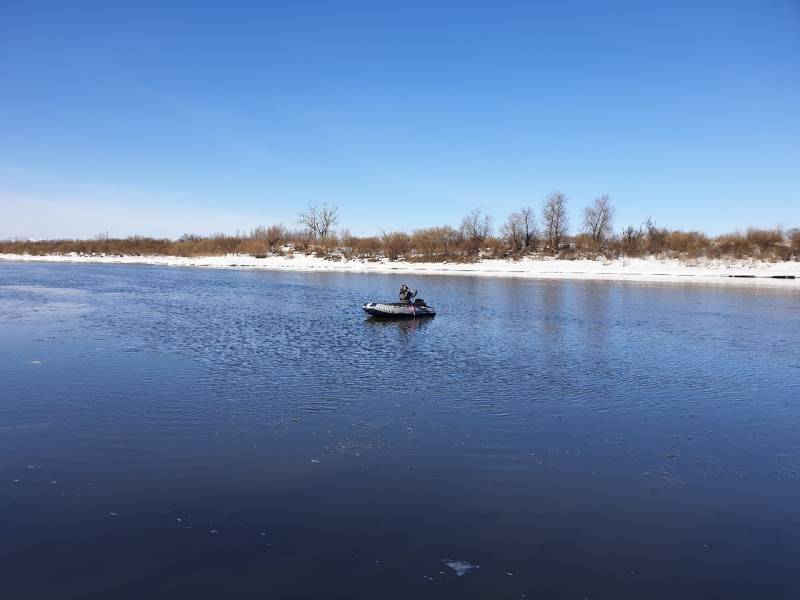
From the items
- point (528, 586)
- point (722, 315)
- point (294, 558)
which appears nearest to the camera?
point (528, 586)

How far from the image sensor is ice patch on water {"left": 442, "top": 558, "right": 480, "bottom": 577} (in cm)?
529

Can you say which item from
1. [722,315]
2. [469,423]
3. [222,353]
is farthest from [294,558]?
[722,315]

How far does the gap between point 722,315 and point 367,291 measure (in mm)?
19342

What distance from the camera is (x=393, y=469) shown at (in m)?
7.64

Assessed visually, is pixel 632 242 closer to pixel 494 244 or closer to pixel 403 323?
pixel 494 244

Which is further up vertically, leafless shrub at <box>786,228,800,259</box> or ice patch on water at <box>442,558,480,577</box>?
leafless shrub at <box>786,228,800,259</box>

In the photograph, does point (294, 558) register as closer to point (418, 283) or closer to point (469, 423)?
point (469, 423)

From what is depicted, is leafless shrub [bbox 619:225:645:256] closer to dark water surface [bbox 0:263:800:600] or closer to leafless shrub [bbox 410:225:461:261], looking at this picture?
leafless shrub [bbox 410:225:461:261]

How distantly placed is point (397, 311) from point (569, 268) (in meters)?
39.5

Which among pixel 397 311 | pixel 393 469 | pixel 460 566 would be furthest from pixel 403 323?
pixel 460 566

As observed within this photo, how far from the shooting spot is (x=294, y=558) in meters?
5.43

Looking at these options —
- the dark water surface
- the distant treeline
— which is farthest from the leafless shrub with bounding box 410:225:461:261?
the dark water surface

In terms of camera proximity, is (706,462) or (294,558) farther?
(706,462)

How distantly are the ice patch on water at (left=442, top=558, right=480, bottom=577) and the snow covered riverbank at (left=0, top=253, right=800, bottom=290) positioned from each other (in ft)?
138
